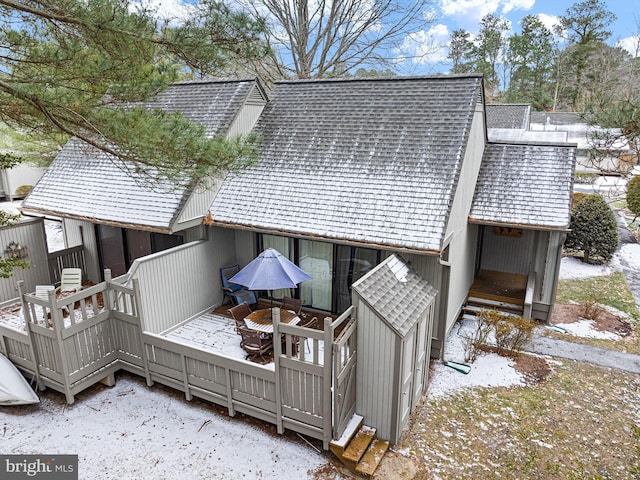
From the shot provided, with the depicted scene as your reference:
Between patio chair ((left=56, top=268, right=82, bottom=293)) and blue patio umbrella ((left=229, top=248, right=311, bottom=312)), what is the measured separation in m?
4.56

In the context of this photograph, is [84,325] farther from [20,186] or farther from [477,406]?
[20,186]

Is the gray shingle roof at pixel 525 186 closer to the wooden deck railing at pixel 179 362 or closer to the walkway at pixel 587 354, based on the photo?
the walkway at pixel 587 354

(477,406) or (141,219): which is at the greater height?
(141,219)

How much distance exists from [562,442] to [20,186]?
2886 centimetres

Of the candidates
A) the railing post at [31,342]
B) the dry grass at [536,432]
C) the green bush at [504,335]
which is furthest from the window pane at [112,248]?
the green bush at [504,335]

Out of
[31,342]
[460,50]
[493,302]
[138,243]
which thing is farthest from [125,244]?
[460,50]

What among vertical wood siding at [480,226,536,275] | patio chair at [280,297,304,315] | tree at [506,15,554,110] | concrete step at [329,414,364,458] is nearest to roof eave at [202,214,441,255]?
patio chair at [280,297,304,315]

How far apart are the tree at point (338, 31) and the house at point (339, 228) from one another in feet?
31.1

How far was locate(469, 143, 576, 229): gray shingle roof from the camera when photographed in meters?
9.74

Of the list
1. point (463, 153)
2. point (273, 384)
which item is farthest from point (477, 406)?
point (463, 153)

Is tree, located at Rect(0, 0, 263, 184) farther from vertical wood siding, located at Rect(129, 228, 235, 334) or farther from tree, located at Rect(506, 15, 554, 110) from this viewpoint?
tree, located at Rect(506, 15, 554, 110)

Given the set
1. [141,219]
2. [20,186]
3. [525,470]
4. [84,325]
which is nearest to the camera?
[525,470]

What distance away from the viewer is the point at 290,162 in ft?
33.1

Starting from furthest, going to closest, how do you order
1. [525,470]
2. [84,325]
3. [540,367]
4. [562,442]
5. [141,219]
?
[141,219] → [540,367] → [84,325] → [562,442] → [525,470]
